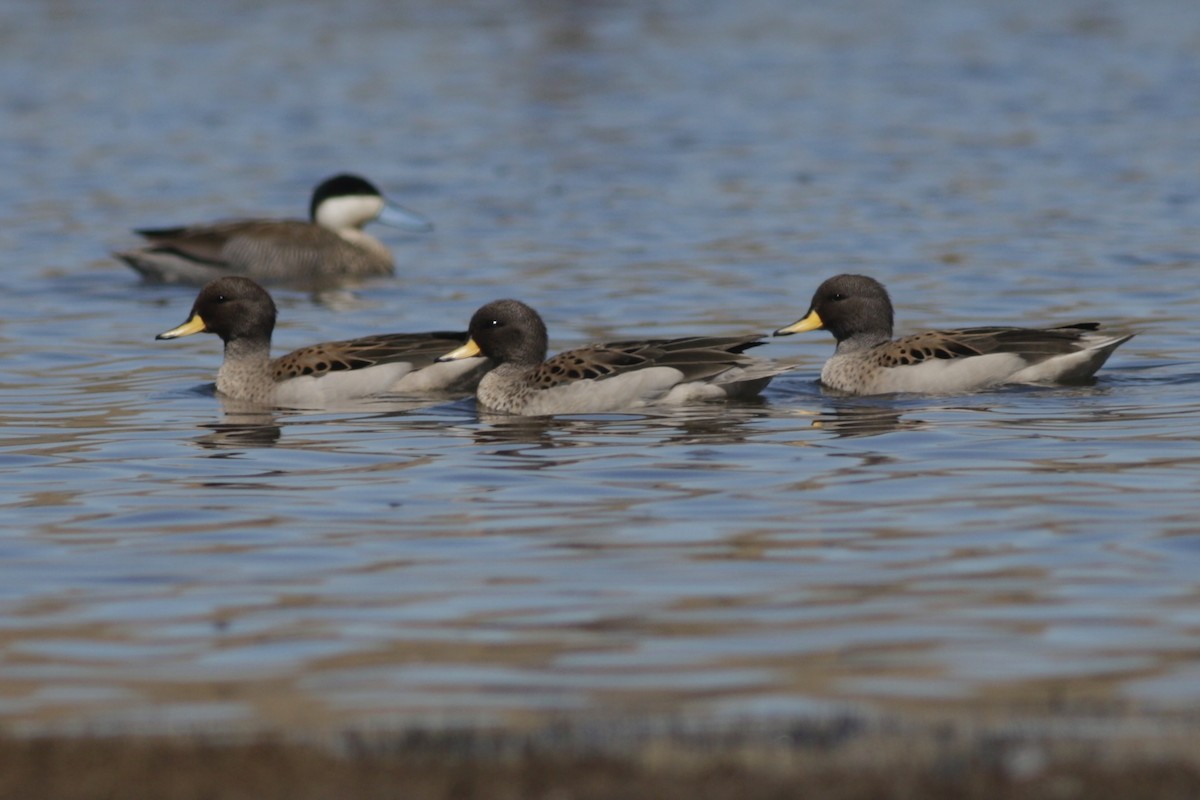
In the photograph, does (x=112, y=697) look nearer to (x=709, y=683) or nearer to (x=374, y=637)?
(x=374, y=637)

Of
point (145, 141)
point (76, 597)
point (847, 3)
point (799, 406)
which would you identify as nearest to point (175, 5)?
point (847, 3)

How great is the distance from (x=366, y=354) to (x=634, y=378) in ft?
6.47

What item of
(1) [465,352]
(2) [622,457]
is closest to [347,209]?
(1) [465,352]

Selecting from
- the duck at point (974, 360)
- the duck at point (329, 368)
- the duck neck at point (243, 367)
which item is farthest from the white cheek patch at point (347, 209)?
the duck at point (974, 360)

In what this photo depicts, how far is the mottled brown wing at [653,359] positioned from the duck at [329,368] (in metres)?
1.10

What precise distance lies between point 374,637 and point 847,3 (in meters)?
44.6

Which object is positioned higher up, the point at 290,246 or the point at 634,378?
the point at 290,246

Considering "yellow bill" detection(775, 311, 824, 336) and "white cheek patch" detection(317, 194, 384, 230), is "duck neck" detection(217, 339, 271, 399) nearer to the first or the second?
"yellow bill" detection(775, 311, 824, 336)

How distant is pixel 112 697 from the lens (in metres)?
6.61

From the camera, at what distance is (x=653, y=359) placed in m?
12.9

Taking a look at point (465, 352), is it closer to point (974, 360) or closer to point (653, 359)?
point (653, 359)

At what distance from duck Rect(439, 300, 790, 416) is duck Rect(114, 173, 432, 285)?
7.77 meters

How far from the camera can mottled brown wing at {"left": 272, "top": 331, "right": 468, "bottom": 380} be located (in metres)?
13.7

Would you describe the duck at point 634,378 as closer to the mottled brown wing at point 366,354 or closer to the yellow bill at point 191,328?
the mottled brown wing at point 366,354
